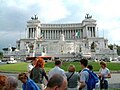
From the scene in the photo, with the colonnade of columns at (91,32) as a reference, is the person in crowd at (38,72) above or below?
below

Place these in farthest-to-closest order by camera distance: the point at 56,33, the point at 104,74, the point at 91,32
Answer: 1. the point at 56,33
2. the point at 91,32
3. the point at 104,74

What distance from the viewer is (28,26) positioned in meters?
143

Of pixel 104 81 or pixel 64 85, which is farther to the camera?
pixel 104 81

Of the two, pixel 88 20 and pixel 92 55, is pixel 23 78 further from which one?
pixel 88 20

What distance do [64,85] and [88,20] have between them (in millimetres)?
139530

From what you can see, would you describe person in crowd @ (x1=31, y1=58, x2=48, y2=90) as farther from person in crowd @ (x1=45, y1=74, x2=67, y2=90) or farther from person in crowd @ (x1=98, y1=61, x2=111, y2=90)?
person in crowd @ (x1=45, y1=74, x2=67, y2=90)

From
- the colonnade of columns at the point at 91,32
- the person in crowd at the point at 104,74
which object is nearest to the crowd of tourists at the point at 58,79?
the person in crowd at the point at 104,74

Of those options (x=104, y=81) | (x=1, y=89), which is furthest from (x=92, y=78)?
(x=104, y=81)

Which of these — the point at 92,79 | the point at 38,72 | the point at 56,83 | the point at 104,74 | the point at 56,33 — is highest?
the point at 56,33

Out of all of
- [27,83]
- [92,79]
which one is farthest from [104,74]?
[27,83]

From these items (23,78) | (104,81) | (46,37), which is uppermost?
(46,37)

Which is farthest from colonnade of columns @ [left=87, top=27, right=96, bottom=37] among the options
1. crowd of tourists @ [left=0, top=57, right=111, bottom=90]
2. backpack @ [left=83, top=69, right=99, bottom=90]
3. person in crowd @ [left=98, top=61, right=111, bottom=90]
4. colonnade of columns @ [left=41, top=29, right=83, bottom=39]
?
backpack @ [left=83, top=69, right=99, bottom=90]

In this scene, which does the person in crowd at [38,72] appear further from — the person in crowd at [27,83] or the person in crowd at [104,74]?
the person in crowd at [104,74]

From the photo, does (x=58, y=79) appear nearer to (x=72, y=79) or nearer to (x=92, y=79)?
(x=92, y=79)
